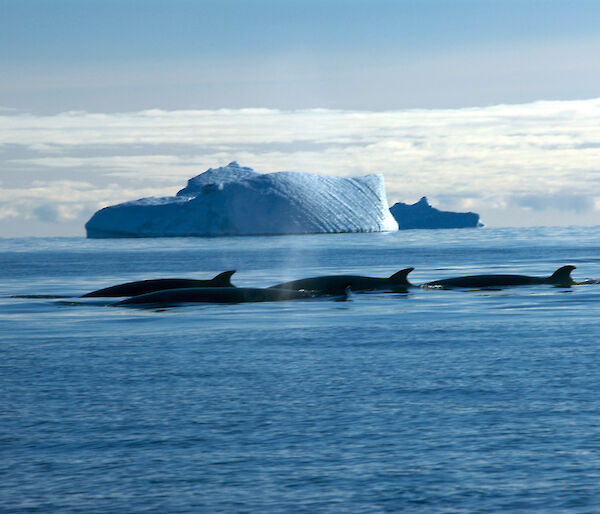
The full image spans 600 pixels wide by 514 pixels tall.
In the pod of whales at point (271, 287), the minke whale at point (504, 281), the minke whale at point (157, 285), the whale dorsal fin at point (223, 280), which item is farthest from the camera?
the minke whale at point (504, 281)

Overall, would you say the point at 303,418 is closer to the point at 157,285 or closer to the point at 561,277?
the point at 157,285

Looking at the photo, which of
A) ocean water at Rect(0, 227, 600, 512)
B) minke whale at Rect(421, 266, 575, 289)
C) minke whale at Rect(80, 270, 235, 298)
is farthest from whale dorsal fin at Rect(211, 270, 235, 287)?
ocean water at Rect(0, 227, 600, 512)

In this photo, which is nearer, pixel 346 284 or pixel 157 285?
pixel 157 285

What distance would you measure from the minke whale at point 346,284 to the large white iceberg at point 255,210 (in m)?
103

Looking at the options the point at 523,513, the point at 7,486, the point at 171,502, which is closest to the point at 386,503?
the point at 523,513

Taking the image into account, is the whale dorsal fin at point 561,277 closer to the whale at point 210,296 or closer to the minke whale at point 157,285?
the whale at point 210,296

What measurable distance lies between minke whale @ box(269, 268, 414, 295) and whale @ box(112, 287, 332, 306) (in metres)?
0.98

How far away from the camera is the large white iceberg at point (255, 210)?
134 metres

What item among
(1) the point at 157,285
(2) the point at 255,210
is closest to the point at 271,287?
(1) the point at 157,285

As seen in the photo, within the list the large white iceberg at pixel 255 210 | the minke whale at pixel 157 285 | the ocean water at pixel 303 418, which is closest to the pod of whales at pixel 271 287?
the minke whale at pixel 157 285

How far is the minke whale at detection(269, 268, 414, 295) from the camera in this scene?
27.3m

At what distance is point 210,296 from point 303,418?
15.6m

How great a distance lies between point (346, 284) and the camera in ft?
91.0

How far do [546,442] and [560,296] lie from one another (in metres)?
18.2
